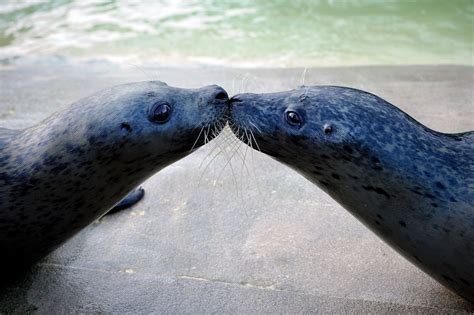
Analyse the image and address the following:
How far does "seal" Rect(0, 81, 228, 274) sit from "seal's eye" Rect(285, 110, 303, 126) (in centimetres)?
36

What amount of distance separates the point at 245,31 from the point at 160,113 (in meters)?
6.38

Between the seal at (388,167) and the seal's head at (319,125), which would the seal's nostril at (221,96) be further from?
the seal at (388,167)

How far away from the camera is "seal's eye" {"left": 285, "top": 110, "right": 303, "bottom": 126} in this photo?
2.87 metres

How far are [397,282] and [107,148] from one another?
1.63 metres

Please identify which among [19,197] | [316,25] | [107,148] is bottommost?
[316,25]

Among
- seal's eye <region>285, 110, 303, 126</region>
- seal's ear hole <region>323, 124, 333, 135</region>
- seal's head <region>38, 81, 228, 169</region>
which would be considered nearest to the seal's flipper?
seal's head <region>38, 81, 228, 169</region>

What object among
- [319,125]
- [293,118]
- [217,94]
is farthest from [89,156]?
[319,125]

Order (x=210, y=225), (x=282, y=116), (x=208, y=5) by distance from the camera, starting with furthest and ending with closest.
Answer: (x=208, y=5) → (x=210, y=225) → (x=282, y=116)

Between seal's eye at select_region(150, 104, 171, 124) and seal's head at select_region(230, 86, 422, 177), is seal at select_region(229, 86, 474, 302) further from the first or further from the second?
seal's eye at select_region(150, 104, 171, 124)

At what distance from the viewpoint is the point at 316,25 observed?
9312 mm

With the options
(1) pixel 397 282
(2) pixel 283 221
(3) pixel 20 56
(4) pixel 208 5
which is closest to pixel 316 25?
(4) pixel 208 5

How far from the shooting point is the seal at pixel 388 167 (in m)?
2.62

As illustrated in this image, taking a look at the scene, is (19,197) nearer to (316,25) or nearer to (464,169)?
(464,169)

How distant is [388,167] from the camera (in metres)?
2.68
